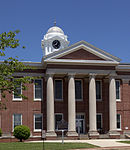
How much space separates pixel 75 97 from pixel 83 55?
5.79 meters

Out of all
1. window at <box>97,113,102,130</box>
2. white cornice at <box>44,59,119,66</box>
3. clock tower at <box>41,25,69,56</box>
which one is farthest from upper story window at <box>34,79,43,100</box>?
clock tower at <box>41,25,69,56</box>

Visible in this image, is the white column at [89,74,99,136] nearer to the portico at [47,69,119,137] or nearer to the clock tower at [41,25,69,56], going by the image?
the portico at [47,69,119,137]

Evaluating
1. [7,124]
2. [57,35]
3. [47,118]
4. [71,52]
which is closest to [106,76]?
[71,52]

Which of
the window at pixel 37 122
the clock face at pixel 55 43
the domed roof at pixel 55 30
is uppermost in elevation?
the domed roof at pixel 55 30

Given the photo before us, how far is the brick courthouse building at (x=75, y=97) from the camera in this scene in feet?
133

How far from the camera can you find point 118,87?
44.4 meters

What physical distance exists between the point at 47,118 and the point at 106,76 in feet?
31.0

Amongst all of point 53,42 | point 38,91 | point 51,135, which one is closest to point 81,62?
point 38,91

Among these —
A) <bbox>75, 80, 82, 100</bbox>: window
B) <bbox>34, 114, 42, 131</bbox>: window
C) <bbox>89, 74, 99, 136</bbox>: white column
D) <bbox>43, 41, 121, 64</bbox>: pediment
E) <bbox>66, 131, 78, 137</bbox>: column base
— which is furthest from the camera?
<bbox>75, 80, 82, 100</bbox>: window

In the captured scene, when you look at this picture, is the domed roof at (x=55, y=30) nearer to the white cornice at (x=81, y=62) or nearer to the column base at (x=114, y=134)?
the white cornice at (x=81, y=62)

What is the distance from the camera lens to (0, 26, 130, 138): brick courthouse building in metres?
40.5

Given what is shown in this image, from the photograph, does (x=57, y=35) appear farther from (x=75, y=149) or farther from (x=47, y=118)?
(x=75, y=149)

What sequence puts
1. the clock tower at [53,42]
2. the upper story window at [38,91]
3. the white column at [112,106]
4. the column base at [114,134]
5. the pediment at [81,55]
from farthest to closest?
the clock tower at [53,42], the upper story window at [38,91], the pediment at [81,55], the white column at [112,106], the column base at [114,134]

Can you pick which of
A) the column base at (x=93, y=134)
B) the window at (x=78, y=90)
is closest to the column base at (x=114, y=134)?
the column base at (x=93, y=134)
